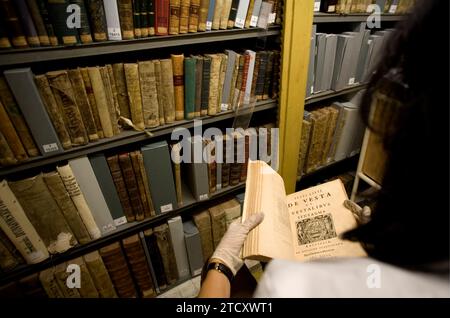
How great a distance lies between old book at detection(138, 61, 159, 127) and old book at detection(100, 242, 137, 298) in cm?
61

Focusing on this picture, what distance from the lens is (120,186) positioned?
3.51 ft

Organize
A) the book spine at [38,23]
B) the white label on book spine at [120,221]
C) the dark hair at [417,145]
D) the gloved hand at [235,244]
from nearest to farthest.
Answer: the dark hair at [417,145], the book spine at [38,23], the gloved hand at [235,244], the white label on book spine at [120,221]

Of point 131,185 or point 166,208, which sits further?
point 166,208

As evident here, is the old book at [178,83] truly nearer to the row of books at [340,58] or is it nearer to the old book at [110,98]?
the old book at [110,98]

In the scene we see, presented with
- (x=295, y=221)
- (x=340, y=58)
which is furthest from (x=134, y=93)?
(x=340, y=58)

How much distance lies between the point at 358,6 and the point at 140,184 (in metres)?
1.37

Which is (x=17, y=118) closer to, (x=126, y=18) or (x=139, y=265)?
(x=126, y=18)

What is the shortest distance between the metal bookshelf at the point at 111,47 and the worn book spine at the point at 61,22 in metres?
0.02

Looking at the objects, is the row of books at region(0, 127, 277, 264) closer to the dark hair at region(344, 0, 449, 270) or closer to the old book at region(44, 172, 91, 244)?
the old book at region(44, 172, 91, 244)

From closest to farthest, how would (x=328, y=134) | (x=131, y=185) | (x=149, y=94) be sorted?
(x=149, y=94) < (x=131, y=185) < (x=328, y=134)

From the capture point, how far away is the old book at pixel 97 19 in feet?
2.60

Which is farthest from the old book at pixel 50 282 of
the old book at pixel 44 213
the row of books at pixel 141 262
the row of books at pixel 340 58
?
the row of books at pixel 340 58

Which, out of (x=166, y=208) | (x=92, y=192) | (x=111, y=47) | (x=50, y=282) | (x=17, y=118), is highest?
(x=111, y=47)

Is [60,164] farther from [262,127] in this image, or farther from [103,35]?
[262,127]
